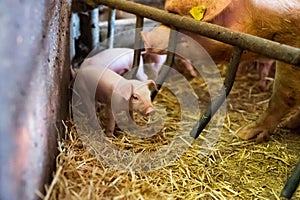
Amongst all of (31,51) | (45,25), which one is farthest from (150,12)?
(31,51)

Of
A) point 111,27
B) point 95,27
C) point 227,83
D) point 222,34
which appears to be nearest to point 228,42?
point 222,34

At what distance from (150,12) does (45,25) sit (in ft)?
2.03

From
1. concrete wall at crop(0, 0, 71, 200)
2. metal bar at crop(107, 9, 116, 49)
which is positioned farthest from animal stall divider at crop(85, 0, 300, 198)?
concrete wall at crop(0, 0, 71, 200)

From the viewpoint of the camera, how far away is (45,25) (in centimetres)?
144

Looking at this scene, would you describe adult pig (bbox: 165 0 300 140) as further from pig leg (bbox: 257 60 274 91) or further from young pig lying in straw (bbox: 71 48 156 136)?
pig leg (bbox: 257 60 274 91)

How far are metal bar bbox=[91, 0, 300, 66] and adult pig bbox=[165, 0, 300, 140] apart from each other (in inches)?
5.7

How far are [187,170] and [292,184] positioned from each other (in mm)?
407

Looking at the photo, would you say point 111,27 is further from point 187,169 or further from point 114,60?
point 187,169

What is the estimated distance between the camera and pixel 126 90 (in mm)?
1887

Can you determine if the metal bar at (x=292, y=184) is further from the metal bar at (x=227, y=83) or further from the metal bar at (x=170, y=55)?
the metal bar at (x=170, y=55)

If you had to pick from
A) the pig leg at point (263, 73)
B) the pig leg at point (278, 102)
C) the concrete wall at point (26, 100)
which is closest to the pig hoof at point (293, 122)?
the pig leg at point (278, 102)

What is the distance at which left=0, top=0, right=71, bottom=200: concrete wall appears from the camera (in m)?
1.15

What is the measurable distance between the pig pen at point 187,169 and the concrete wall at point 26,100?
0.25ft

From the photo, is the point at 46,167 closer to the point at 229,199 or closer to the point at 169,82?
the point at 229,199
